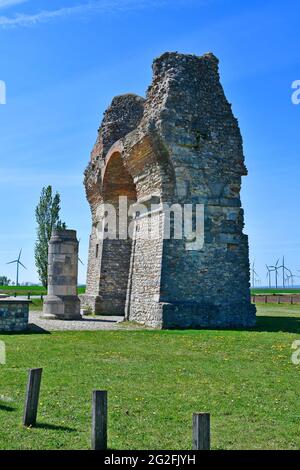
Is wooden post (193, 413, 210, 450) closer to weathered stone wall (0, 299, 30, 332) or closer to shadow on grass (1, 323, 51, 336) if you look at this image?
shadow on grass (1, 323, 51, 336)

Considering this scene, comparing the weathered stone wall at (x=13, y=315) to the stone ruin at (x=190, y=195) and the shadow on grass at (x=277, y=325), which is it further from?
the shadow on grass at (x=277, y=325)

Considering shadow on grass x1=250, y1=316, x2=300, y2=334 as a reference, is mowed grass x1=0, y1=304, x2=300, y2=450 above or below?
below

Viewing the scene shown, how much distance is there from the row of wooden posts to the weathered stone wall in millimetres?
9771

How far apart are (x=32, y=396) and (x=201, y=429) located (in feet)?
8.36

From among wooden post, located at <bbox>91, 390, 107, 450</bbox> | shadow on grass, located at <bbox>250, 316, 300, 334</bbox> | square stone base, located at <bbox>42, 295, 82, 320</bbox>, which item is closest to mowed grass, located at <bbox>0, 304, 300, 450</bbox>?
wooden post, located at <bbox>91, 390, 107, 450</bbox>

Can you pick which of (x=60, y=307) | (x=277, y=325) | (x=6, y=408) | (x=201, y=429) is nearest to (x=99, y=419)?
(x=201, y=429)

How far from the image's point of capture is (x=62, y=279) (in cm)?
2139

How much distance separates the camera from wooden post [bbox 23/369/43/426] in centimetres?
601

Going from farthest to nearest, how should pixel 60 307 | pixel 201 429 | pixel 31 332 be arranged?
pixel 60 307
pixel 31 332
pixel 201 429

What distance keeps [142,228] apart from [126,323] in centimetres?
347

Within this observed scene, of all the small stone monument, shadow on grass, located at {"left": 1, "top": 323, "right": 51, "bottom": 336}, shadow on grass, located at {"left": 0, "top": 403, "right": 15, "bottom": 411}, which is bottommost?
shadow on grass, located at {"left": 0, "top": 403, "right": 15, "bottom": 411}

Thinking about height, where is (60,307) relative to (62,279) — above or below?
below

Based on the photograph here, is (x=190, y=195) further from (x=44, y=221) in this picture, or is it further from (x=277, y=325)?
(x=44, y=221)
